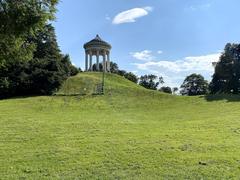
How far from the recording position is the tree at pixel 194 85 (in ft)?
363

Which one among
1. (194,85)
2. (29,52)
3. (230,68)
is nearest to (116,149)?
(29,52)

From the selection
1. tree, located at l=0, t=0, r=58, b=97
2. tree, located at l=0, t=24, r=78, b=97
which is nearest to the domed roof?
tree, located at l=0, t=24, r=78, b=97

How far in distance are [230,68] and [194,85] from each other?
41.4 metres

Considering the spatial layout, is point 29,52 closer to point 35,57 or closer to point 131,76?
point 35,57

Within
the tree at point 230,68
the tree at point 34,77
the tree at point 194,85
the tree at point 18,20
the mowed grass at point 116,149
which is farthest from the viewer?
the tree at point 194,85

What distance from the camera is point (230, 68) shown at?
2820 inches

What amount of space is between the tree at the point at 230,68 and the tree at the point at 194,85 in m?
34.7

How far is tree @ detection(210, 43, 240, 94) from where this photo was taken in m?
71.1

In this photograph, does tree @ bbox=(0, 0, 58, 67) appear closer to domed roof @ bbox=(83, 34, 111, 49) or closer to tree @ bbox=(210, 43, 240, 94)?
tree @ bbox=(210, 43, 240, 94)

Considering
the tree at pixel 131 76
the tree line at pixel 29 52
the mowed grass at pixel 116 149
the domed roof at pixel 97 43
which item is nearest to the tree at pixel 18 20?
the tree line at pixel 29 52

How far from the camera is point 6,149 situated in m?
20.3

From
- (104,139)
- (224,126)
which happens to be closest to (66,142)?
(104,139)

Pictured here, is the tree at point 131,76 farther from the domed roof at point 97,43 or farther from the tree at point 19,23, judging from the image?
the tree at point 19,23

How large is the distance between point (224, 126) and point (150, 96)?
94.3 ft
